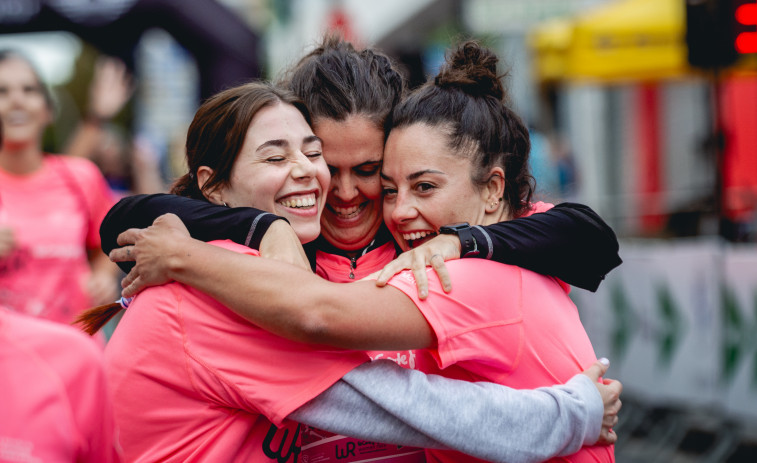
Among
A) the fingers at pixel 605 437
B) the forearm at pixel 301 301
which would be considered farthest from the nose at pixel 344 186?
the fingers at pixel 605 437

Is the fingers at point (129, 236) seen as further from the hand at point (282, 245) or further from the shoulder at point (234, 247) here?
the hand at point (282, 245)

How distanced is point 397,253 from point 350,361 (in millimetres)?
750

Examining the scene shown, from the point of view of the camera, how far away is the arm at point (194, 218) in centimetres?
221

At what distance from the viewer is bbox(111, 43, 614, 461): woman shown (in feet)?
6.45

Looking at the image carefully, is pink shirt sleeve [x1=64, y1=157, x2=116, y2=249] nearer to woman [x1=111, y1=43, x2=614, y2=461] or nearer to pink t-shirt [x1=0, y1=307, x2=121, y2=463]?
woman [x1=111, y1=43, x2=614, y2=461]

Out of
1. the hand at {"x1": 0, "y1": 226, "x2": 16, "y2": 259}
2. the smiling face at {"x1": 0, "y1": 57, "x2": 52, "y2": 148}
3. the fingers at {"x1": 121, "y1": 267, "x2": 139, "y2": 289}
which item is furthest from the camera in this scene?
the smiling face at {"x1": 0, "y1": 57, "x2": 52, "y2": 148}

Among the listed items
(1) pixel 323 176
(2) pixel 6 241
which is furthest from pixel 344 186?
(2) pixel 6 241

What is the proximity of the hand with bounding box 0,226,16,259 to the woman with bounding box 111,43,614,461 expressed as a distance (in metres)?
2.24

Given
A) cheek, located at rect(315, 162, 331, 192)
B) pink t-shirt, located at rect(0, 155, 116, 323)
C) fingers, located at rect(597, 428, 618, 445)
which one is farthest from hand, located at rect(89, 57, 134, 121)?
fingers, located at rect(597, 428, 618, 445)

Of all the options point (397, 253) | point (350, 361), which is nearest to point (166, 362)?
point (350, 361)

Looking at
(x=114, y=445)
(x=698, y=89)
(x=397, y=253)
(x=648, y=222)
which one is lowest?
(x=648, y=222)

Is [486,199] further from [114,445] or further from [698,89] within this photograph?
[698,89]

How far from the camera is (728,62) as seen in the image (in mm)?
6188

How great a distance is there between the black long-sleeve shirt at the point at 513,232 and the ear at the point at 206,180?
0.39 feet
